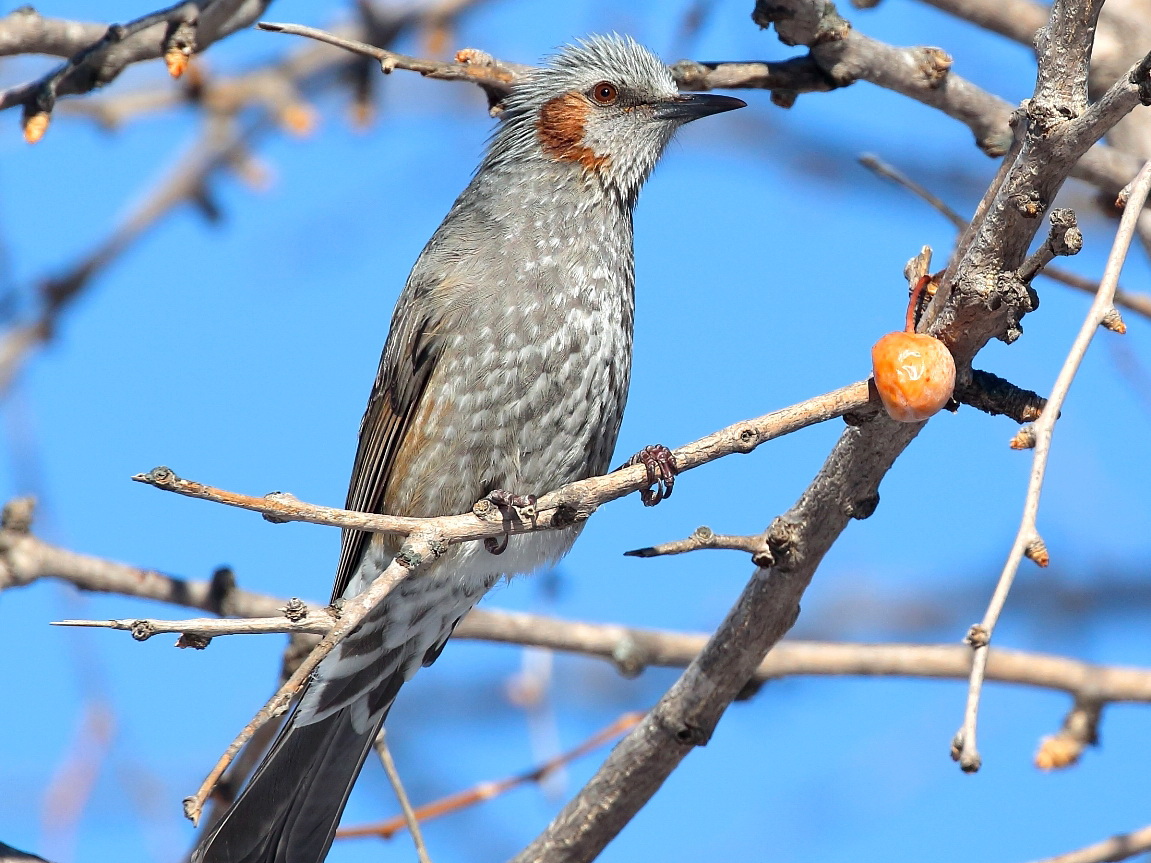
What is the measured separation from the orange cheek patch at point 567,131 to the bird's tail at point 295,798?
2.36 meters

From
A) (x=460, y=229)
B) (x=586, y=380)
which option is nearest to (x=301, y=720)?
(x=586, y=380)

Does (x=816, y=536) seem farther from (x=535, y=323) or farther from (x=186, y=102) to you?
(x=186, y=102)

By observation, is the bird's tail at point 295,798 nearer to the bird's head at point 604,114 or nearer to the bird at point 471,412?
the bird at point 471,412

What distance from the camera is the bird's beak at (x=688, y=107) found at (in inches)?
208

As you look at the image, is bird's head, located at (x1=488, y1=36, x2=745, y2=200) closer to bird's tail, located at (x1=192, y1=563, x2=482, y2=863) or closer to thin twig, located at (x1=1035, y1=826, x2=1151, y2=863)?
bird's tail, located at (x1=192, y1=563, x2=482, y2=863)

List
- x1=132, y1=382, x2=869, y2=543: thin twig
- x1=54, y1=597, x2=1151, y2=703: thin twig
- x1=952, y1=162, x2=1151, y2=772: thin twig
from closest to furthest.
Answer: x1=952, y1=162, x2=1151, y2=772: thin twig, x1=132, y1=382, x2=869, y2=543: thin twig, x1=54, y1=597, x2=1151, y2=703: thin twig

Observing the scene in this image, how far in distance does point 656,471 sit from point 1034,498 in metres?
1.46

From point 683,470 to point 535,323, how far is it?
5.85 feet

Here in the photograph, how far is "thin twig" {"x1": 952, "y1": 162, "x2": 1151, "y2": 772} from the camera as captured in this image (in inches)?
78.2

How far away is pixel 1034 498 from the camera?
2.19 metres

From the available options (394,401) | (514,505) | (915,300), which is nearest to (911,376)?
(915,300)

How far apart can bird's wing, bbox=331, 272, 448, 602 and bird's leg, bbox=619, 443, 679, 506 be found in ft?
4.02

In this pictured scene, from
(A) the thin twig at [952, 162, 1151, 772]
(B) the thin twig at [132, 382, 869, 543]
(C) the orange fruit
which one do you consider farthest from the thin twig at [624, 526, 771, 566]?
(A) the thin twig at [952, 162, 1151, 772]

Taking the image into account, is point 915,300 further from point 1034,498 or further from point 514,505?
point 514,505
